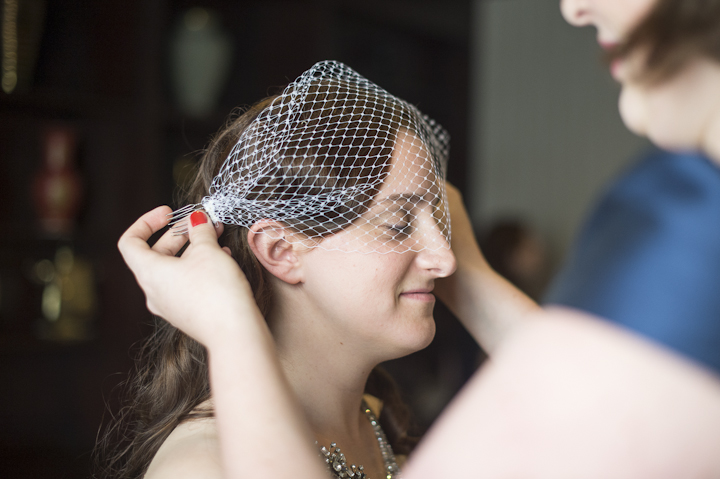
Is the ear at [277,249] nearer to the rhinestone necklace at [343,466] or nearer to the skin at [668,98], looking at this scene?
the rhinestone necklace at [343,466]

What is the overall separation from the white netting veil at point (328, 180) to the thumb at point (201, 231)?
6 cm

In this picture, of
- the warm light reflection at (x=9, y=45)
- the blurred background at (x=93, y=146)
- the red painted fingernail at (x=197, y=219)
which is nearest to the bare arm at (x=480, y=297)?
the red painted fingernail at (x=197, y=219)

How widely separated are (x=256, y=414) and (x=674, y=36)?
1.71 ft

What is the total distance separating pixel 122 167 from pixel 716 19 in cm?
224

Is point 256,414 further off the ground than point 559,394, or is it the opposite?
point 559,394

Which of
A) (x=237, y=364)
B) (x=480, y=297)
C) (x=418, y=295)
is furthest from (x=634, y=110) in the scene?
(x=480, y=297)

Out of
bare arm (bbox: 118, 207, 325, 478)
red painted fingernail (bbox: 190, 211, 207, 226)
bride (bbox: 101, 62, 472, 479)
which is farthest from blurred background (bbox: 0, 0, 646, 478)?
bare arm (bbox: 118, 207, 325, 478)

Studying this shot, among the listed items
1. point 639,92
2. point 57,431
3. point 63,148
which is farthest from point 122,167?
point 639,92

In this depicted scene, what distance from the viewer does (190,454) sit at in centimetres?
87

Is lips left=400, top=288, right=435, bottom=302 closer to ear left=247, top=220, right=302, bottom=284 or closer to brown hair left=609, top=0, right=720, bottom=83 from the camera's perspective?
ear left=247, top=220, right=302, bottom=284

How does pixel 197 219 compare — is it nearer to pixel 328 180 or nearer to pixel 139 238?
pixel 139 238

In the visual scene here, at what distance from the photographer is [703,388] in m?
0.46

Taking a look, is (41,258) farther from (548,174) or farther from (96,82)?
(548,174)

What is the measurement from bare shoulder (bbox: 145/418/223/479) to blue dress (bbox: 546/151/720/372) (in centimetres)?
57
